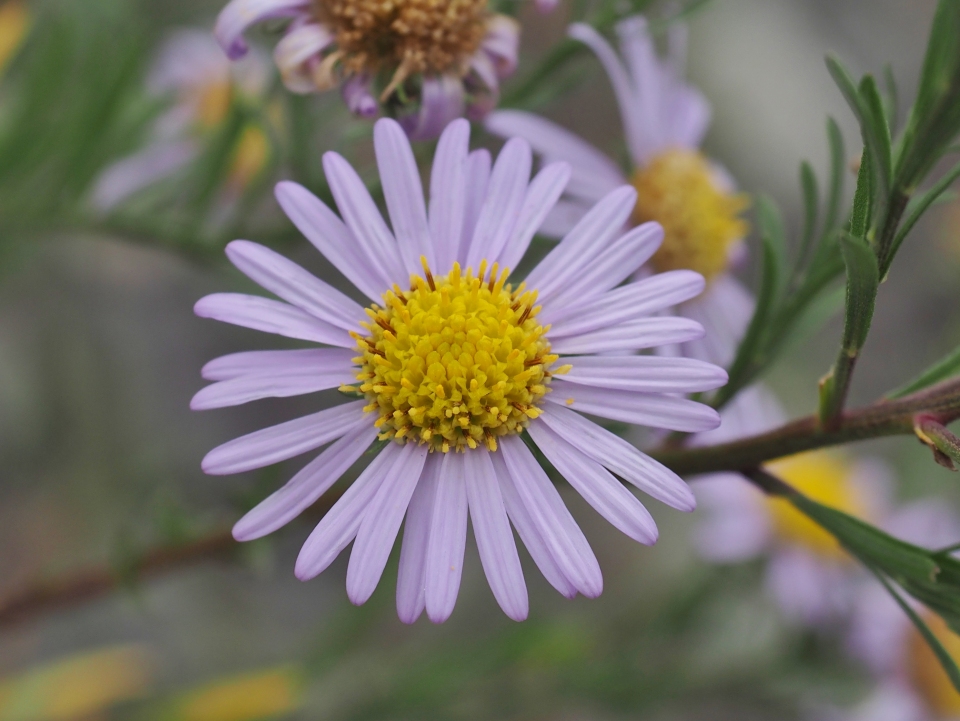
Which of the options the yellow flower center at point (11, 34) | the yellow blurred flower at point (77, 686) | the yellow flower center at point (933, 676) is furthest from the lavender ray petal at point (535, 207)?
the yellow blurred flower at point (77, 686)

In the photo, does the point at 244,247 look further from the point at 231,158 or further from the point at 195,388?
the point at 195,388

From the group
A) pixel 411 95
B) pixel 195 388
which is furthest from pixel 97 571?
pixel 195 388

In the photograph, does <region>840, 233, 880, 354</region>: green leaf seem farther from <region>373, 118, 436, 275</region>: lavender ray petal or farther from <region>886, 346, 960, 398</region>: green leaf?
<region>373, 118, 436, 275</region>: lavender ray petal

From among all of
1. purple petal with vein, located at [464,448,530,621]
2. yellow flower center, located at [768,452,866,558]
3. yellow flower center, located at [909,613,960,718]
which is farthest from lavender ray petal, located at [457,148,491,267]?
yellow flower center, located at [909,613,960,718]

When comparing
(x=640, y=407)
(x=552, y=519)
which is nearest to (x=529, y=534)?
(x=552, y=519)

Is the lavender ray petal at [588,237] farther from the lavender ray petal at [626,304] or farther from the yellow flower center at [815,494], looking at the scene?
the yellow flower center at [815,494]

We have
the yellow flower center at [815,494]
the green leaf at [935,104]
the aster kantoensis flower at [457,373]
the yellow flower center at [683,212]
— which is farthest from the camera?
the yellow flower center at [815,494]

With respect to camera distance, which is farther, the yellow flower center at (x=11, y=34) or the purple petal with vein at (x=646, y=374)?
the yellow flower center at (x=11, y=34)

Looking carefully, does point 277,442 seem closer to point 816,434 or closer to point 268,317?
point 268,317
